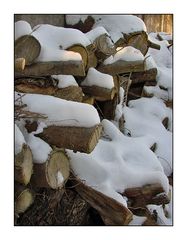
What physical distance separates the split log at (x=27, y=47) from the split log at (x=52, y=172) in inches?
26.5

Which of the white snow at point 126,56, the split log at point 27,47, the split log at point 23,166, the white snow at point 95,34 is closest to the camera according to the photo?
the split log at point 23,166

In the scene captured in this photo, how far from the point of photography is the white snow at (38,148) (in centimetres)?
235

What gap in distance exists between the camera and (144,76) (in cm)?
456

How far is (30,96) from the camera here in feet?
8.35

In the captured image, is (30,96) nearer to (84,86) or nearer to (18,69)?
(18,69)

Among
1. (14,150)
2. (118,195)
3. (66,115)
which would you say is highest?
(66,115)

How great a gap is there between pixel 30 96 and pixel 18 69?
0.19 m

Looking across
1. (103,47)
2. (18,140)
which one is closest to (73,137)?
(18,140)

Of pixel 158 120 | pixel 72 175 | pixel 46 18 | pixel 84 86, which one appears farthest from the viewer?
pixel 158 120

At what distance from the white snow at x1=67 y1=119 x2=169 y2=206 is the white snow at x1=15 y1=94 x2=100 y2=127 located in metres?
0.32

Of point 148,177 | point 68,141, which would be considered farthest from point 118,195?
point 68,141

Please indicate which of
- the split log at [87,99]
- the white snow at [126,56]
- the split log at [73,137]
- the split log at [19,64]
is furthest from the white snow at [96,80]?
the split log at [73,137]

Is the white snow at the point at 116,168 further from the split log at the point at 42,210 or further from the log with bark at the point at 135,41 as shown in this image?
the log with bark at the point at 135,41

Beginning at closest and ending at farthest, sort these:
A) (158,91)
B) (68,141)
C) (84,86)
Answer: (68,141) → (84,86) → (158,91)
